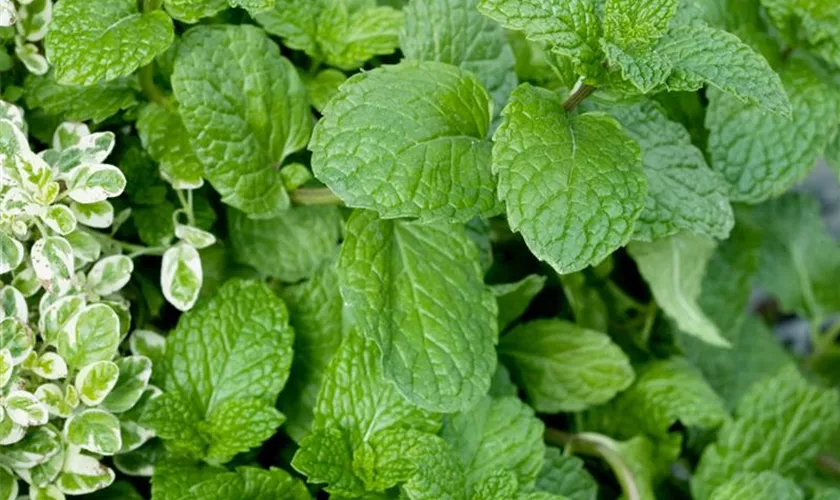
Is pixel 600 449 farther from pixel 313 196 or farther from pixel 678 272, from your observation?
pixel 313 196

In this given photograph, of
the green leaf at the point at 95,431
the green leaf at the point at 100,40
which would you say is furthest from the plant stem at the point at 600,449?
the green leaf at the point at 100,40

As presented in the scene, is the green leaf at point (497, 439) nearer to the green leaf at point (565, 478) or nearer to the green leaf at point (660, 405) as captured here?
the green leaf at point (565, 478)

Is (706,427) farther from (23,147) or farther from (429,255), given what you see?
(23,147)

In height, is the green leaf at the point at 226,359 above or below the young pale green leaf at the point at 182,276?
below

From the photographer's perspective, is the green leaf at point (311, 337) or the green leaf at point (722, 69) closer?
the green leaf at point (722, 69)

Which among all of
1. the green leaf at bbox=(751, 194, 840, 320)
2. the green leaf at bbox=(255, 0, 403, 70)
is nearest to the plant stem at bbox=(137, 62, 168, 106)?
the green leaf at bbox=(255, 0, 403, 70)

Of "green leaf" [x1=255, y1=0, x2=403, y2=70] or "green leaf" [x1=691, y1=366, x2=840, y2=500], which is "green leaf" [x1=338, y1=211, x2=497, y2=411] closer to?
"green leaf" [x1=255, y1=0, x2=403, y2=70]

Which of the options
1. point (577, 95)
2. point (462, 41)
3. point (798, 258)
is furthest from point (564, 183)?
point (798, 258)
